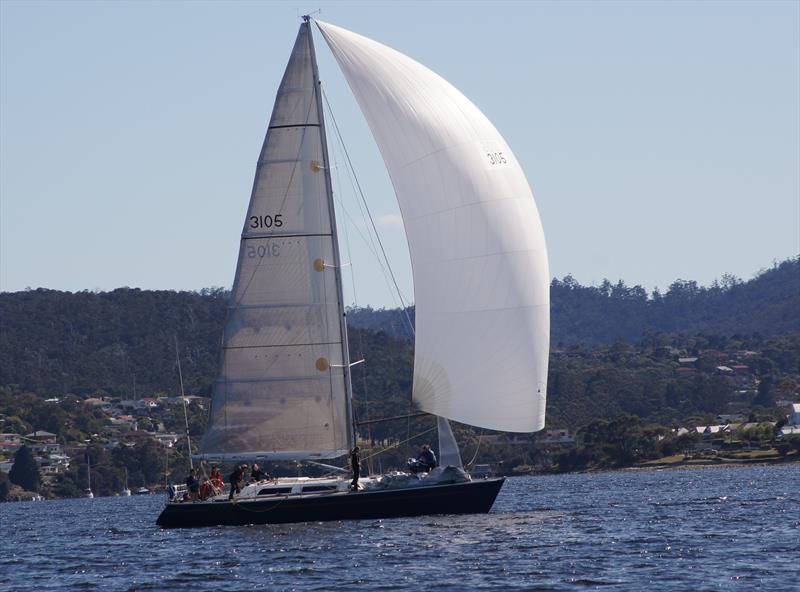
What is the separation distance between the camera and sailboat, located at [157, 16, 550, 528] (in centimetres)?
3612

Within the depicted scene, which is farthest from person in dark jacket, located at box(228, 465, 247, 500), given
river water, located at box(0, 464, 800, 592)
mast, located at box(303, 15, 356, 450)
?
mast, located at box(303, 15, 356, 450)

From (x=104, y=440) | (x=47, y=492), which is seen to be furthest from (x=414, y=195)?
(x=104, y=440)

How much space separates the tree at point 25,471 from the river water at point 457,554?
7342 cm

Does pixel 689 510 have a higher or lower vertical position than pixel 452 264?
lower

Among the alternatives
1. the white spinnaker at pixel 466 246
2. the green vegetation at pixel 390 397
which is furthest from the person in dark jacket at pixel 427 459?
the green vegetation at pixel 390 397

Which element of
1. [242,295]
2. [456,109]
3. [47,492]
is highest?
[456,109]

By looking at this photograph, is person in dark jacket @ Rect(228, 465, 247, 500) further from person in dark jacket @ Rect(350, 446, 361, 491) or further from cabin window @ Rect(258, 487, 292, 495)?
person in dark jacket @ Rect(350, 446, 361, 491)

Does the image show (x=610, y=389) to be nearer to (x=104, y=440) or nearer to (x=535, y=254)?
(x=104, y=440)

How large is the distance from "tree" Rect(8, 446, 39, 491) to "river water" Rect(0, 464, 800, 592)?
241 ft

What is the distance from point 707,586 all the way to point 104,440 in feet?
388

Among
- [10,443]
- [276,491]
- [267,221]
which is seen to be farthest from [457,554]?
[10,443]

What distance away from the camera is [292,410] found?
1500 inches

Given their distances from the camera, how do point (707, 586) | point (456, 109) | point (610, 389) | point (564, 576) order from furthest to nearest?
point (610, 389) < point (456, 109) < point (564, 576) < point (707, 586)

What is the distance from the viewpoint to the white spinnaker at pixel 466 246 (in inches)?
1417
